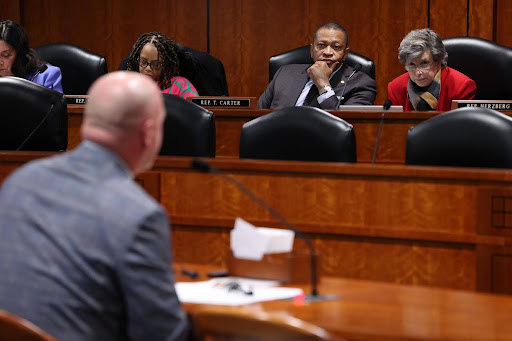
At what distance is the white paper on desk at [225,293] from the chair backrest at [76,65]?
135 inches

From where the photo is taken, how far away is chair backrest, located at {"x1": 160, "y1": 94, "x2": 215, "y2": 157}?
10.7ft

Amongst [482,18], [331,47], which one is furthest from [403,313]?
[482,18]

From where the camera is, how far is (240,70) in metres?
5.95

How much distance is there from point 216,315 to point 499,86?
3517mm

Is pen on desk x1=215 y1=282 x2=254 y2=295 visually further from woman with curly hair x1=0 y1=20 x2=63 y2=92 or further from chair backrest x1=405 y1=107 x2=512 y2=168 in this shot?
woman with curly hair x1=0 y1=20 x2=63 y2=92

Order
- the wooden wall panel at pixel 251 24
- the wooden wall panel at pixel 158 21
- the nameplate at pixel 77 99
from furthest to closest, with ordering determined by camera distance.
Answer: the wooden wall panel at pixel 158 21
the wooden wall panel at pixel 251 24
the nameplate at pixel 77 99

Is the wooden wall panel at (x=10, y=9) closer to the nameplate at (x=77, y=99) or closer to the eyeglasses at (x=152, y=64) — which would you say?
the eyeglasses at (x=152, y=64)

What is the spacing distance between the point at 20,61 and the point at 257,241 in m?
3.34

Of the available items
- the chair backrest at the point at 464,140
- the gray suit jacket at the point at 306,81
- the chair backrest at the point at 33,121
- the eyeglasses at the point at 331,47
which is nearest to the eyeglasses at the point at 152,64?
the gray suit jacket at the point at 306,81

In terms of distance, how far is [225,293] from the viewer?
5.48 ft

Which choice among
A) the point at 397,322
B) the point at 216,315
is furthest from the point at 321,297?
the point at 216,315

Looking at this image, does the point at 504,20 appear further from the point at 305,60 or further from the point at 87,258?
the point at 87,258

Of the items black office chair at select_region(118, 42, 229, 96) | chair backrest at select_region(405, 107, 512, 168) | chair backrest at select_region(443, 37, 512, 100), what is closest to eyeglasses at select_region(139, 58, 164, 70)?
black office chair at select_region(118, 42, 229, 96)

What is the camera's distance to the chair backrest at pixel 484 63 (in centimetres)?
432
